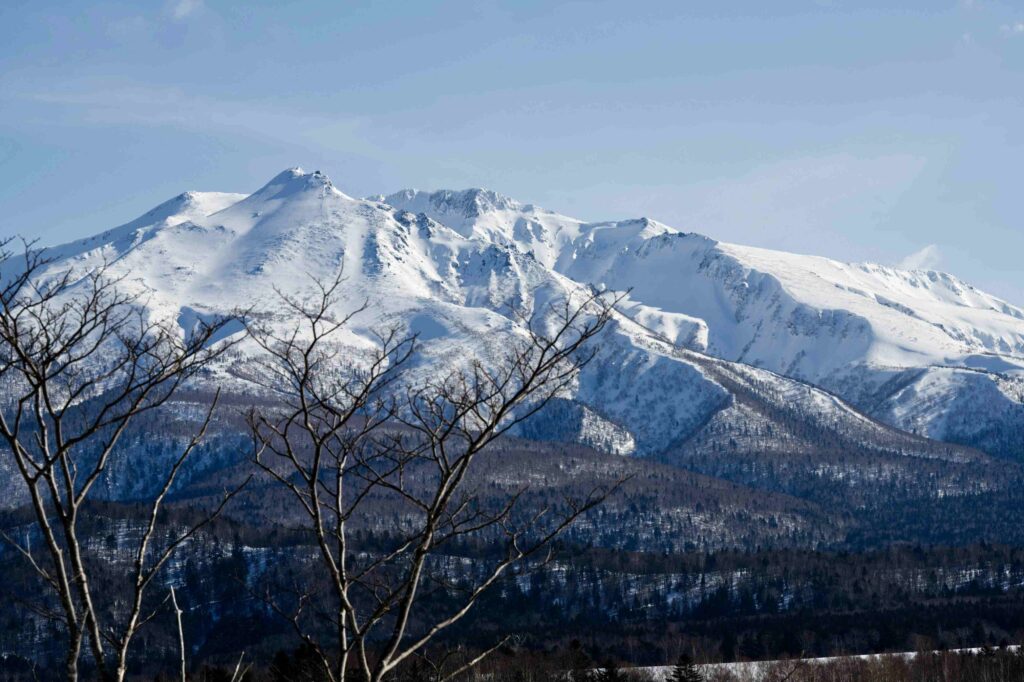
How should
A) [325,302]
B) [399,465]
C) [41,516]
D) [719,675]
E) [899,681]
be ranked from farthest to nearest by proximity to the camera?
[719,675]
[899,681]
[325,302]
[399,465]
[41,516]

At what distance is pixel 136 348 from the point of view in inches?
508

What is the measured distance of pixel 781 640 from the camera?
19012 cm

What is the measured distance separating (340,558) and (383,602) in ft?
1.91

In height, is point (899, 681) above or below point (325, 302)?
below

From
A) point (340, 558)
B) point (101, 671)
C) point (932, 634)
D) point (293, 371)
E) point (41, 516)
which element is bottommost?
point (932, 634)

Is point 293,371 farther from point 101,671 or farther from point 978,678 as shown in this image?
point 978,678

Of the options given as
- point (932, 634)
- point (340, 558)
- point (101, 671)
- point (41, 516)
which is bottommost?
point (932, 634)

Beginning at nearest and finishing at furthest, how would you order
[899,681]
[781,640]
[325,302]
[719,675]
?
[325,302] → [899,681] → [719,675] → [781,640]

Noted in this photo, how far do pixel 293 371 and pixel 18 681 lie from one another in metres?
207

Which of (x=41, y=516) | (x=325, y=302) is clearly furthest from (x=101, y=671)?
(x=325, y=302)

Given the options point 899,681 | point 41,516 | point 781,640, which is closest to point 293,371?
point 41,516

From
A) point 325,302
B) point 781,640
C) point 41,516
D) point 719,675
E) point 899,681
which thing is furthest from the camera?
point 781,640

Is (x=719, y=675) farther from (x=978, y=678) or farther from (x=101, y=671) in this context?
(x=101, y=671)

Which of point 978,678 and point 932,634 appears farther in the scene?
point 932,634
